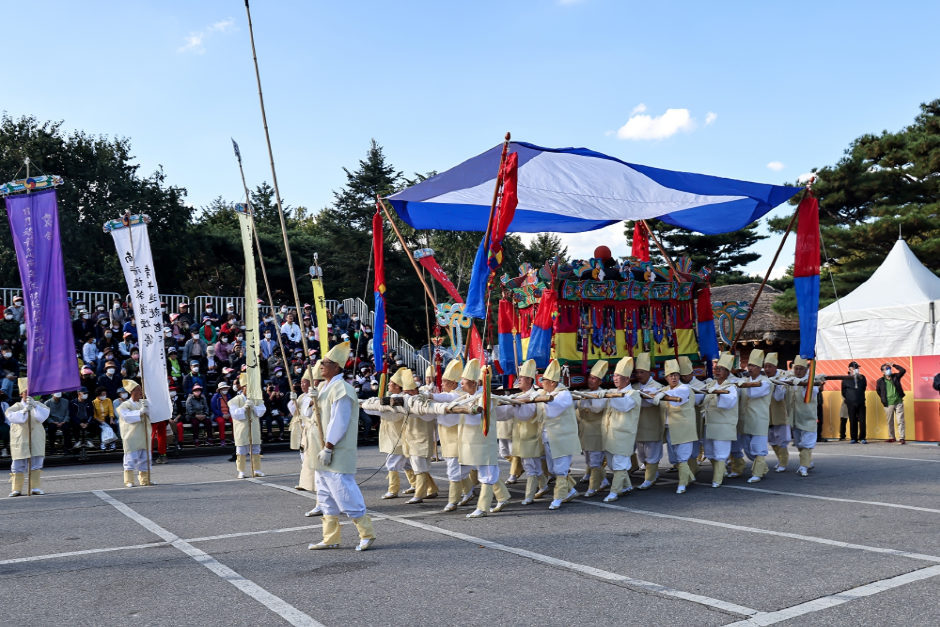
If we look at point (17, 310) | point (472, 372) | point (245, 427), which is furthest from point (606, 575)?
point (17, 310)

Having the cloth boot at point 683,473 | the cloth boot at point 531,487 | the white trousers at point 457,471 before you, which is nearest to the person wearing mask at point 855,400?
the cloth boot at point 683,473

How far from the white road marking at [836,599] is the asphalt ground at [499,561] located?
0.02m

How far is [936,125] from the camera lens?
2502cm

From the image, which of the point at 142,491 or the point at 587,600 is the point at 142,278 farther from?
the point at 587,600

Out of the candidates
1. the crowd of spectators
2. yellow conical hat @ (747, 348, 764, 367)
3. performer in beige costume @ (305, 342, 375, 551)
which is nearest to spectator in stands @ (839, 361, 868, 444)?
yellow conical hat @ (747, 348, 764, 367)

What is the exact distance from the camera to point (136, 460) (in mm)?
11125

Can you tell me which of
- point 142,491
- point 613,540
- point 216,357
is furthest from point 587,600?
point 216,357

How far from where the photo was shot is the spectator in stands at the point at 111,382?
1513 cm

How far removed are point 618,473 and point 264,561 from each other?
452 centimetres

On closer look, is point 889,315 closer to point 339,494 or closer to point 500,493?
point 500,493

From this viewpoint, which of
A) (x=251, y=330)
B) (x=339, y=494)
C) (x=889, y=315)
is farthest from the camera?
(x=889, y=315)

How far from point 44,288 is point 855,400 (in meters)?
15.1

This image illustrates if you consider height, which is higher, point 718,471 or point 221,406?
point 221,406

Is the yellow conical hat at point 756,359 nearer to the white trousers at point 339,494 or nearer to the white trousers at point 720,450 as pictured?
the white trousers at point 720,450
